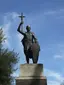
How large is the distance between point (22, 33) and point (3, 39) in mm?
21335

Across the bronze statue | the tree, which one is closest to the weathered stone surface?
the bronze statue

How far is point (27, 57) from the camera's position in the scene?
21.8 metres

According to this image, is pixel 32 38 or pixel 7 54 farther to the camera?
pixel 7 54

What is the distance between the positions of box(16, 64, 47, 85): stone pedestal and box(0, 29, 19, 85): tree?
1799 cm

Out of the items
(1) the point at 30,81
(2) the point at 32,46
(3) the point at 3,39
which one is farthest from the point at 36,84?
(3) the point at 3,39

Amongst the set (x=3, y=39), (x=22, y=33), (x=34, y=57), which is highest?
(x=3, y=39)

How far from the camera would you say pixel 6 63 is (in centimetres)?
4025

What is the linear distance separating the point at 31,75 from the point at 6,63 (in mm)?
19043

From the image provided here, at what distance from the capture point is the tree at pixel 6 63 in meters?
39.5

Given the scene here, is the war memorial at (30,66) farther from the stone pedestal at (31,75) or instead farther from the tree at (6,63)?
the tree at (6,63)

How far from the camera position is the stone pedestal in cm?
2125

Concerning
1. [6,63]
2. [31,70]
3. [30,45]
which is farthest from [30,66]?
[6,63]

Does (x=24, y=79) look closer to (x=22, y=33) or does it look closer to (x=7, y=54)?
(x=22, y=33)

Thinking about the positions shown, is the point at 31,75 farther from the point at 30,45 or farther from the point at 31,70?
the point at 30,45
